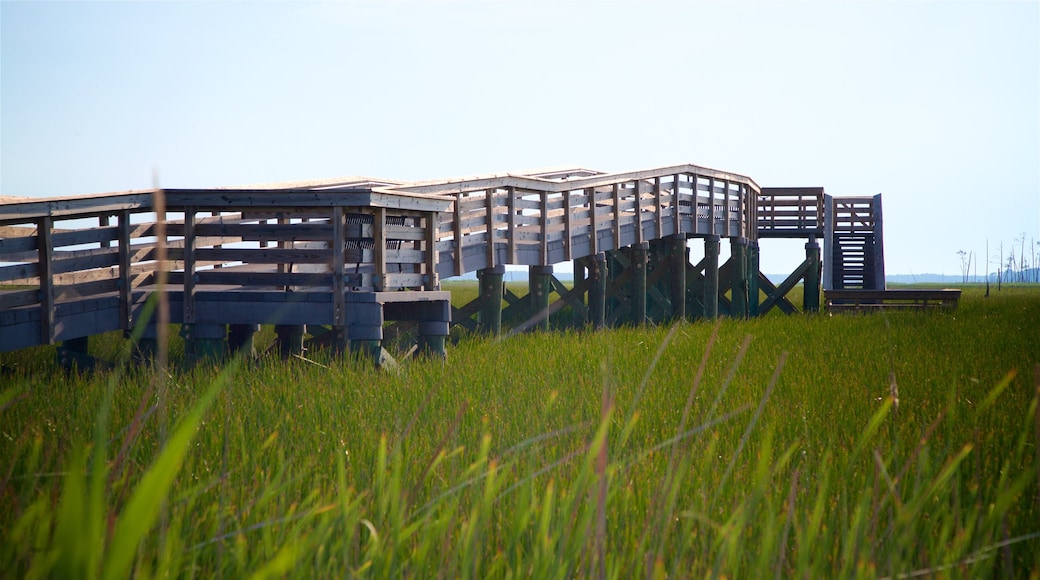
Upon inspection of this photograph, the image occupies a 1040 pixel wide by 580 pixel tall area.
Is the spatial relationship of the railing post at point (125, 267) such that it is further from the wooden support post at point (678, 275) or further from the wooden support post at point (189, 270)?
the wooden support post at point (678, 275)

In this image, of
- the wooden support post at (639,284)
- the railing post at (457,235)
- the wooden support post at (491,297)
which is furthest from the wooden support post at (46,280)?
the wooden support post at (639,284)

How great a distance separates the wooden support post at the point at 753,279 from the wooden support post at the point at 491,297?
1230 centimetres

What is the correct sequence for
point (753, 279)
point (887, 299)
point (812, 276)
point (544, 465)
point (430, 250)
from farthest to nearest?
point (753, 279)
point (812, 276)
point (887, 299)
point (430, 250)
point (544, 465)

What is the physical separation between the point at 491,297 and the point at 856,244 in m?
16.4

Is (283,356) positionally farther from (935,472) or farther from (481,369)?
(935,472)

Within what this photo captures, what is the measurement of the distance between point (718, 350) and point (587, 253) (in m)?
5.93

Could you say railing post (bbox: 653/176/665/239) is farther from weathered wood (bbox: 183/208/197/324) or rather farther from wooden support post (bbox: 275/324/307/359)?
weathered wood (bbox: 183/208/197/324)

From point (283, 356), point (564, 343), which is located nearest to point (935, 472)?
point (564, 343)

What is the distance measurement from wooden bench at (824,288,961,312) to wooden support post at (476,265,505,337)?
9382mm

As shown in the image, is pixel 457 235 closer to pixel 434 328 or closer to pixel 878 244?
pixel 434 328

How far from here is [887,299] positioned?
64.5ft

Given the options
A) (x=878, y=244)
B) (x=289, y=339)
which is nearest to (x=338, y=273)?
(x=289, y=339)

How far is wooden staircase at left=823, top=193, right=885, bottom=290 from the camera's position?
25.3 metres

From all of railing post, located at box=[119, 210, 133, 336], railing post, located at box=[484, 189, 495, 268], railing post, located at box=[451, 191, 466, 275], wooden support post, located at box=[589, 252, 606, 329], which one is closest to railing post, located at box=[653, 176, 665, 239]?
wooden support post, located at box=[589, 252, 606, 329]
